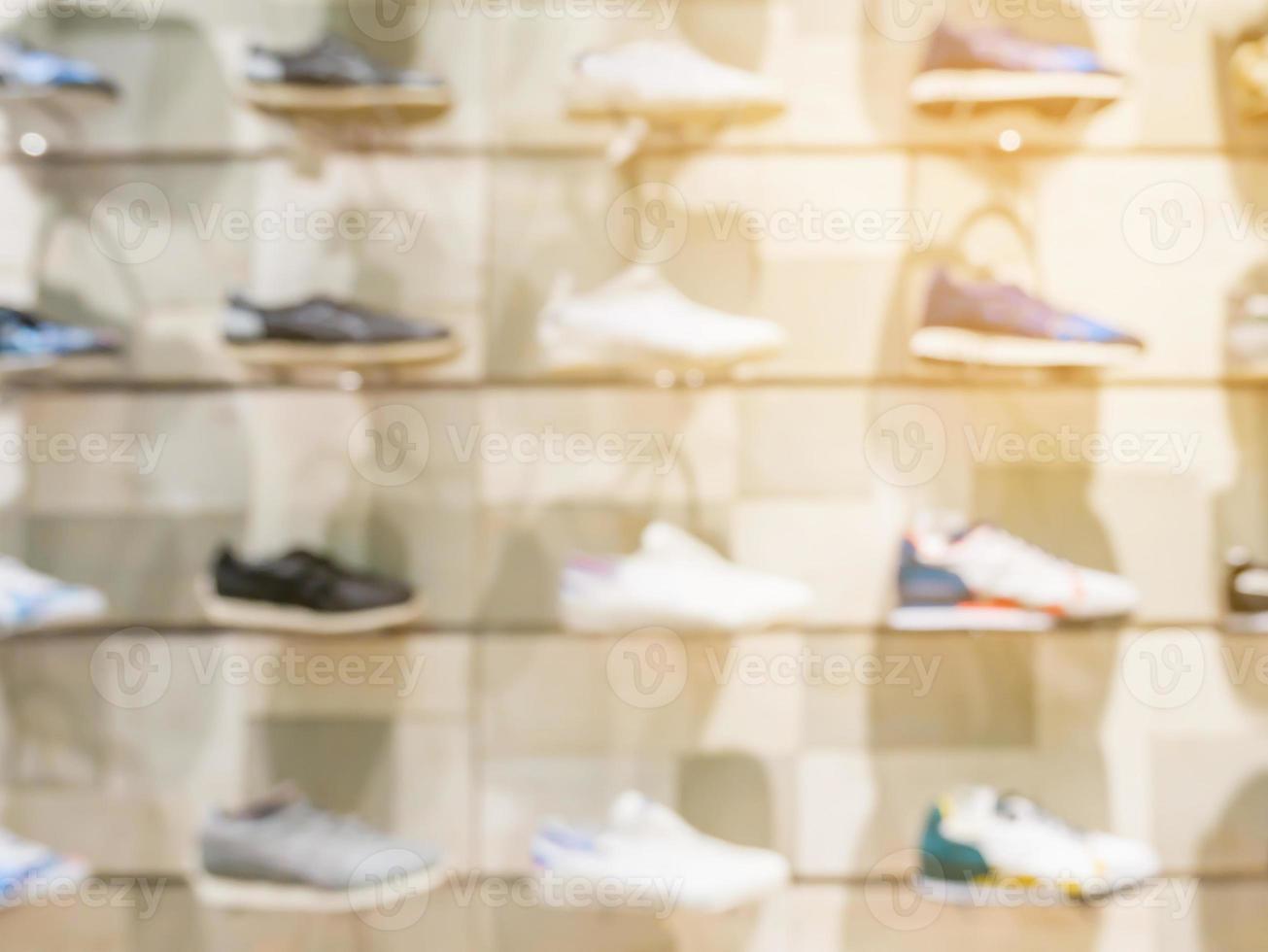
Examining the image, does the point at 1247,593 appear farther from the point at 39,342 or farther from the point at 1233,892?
the point at 39,342

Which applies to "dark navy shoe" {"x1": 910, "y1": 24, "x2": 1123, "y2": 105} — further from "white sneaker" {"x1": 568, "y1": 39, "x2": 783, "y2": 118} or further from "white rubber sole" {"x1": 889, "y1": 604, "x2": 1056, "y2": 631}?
"white rubber sole" {"x1": 889, "y1": 604, "x2": 1056, "y2": 631}

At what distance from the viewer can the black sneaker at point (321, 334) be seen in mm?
2363

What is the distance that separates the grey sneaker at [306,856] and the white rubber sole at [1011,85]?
1.95 metres

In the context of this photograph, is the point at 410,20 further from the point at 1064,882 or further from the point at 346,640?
the point at 1064,882

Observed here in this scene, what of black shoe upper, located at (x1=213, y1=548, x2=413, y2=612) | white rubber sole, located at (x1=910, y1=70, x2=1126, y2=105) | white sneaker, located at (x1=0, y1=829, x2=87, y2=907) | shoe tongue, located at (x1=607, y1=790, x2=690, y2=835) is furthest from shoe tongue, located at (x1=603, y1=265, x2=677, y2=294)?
white sneaker, located at (x1=0, y1=829, x2=87, y2=907)

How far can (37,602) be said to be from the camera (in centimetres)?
238

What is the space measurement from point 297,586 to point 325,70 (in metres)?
1.11

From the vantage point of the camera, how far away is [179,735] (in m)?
2.58

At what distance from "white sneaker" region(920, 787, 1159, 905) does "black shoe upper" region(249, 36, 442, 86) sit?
6.34 feet

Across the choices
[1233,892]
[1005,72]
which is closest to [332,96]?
[1005,72]

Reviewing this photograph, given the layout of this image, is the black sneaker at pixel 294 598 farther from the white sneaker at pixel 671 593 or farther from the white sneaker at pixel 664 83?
the white sneaker at pixel 664 83

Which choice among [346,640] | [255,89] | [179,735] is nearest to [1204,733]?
[346,640]

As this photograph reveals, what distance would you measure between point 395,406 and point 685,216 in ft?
2.65

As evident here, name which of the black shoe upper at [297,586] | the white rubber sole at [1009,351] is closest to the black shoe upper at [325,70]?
the black shoe upper at [297,586]
